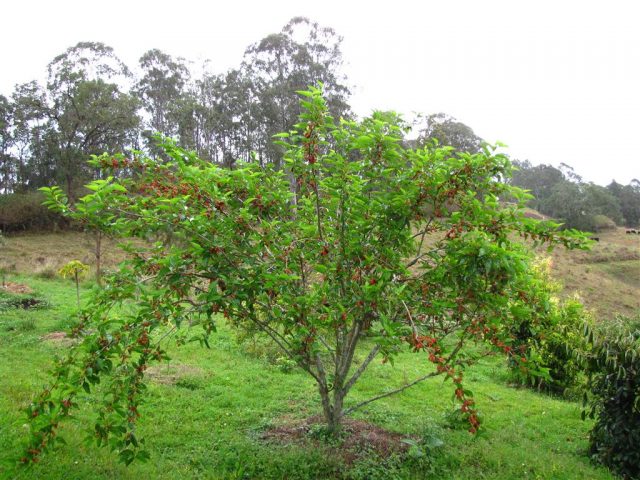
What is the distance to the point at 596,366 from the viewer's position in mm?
5383

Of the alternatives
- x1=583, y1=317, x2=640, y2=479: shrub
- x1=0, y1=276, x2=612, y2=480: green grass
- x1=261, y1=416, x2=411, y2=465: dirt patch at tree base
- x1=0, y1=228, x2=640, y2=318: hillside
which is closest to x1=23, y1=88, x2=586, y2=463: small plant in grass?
x1=0, y1=276, x2=612, y2=480: green grass

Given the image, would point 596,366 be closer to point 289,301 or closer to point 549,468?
point 549,468

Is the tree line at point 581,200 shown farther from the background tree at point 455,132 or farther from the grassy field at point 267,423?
the grassy field at point 267,423

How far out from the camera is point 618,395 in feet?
16.9

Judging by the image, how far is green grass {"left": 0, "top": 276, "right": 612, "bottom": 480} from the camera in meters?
4.50

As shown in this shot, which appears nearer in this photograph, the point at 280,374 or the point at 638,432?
the point at 638,432

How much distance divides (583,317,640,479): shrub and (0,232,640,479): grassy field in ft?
0.94

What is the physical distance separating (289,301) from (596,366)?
12.5ft

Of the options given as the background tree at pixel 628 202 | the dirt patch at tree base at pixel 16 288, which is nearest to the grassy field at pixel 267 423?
the dirt patch at tree base at pixel 16 288

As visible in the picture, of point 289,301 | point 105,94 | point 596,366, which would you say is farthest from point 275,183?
point 105,94

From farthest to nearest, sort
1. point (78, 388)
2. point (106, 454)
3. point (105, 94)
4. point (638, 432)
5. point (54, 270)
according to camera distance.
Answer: point (105, 94), point (54, 270), point (638, 432), point (106, 454), point (78, 388)

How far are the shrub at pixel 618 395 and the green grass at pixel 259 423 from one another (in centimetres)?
28

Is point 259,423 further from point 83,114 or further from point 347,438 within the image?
point 83,114

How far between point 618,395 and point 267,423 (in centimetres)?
399
